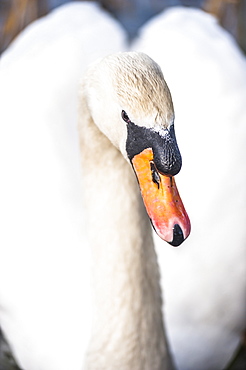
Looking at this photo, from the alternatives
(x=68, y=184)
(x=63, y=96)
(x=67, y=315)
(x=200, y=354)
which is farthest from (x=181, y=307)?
(x=63, y=96)

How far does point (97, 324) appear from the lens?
1771 millimetres

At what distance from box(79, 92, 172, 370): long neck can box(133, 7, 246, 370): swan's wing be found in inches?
13.2

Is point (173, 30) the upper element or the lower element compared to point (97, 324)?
upper

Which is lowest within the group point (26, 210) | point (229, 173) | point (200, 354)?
point (200, 354)

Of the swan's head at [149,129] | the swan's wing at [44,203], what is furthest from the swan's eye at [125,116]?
the swan's wing at [44,203]

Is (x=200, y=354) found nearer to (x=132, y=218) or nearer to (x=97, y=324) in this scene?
(x=97, y=324)

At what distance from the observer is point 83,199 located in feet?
6.23

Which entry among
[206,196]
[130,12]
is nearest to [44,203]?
[206,196]

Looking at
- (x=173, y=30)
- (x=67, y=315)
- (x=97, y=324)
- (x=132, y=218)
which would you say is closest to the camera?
(x=132, y=218)

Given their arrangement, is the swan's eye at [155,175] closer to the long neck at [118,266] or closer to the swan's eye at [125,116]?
the swan's eye at [125,116]

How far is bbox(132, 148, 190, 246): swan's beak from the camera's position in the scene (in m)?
1.38

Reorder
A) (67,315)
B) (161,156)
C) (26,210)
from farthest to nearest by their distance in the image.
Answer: (26,210)
(67,315)
(161,156)

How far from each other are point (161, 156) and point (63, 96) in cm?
104

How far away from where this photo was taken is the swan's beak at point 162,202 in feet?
4.53
